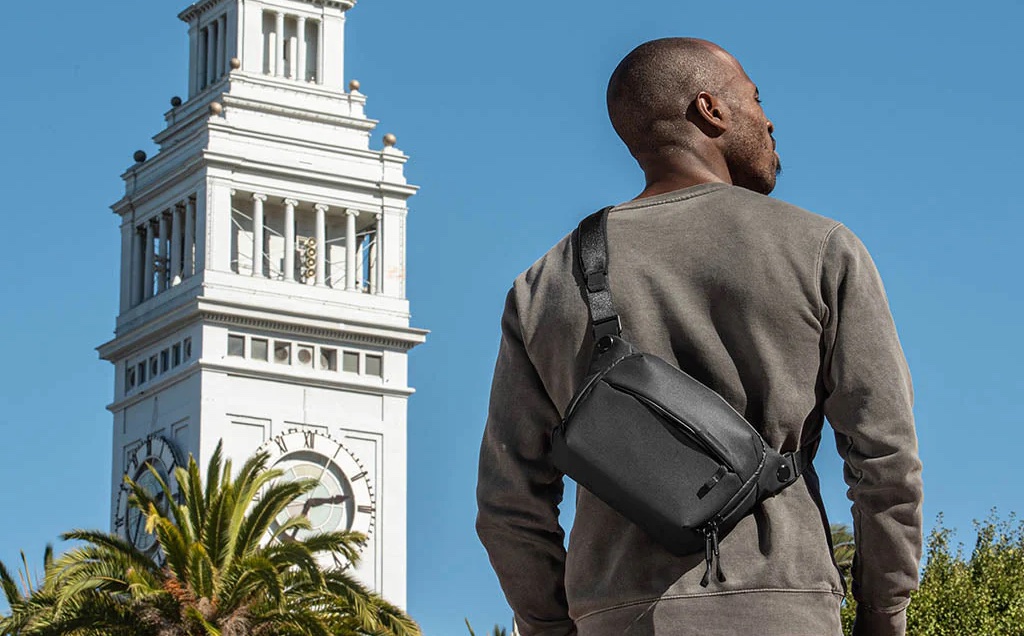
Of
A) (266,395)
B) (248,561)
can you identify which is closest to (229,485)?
(248,561)

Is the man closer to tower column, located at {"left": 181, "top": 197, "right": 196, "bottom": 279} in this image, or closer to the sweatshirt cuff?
the sweatshirt cuff

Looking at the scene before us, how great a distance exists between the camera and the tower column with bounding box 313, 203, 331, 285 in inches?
3255

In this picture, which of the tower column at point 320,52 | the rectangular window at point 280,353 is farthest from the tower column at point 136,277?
the tower column at point 320,52

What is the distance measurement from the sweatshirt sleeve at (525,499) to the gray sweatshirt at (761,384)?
3.9 inches

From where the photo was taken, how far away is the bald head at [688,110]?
6.01 meters

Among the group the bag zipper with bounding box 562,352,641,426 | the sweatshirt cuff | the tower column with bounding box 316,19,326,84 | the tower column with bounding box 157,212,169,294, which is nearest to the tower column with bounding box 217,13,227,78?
the tower column with bounding box 316,19,326,84

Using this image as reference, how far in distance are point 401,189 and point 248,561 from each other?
43.2 meters

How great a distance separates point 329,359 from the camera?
82312 mm

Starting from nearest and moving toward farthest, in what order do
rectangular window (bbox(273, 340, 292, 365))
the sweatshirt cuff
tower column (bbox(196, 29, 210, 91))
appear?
the sweatshirt cuff
rectangular window (bbox(273, 340, 292, 365))
tower column (bbox(196, 29, 210, 91))

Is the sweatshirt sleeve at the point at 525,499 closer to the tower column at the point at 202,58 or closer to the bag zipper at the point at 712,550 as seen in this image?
the bag zipper at the point at 712,550

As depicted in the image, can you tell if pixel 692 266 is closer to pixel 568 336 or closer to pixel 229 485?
pixel 568 336

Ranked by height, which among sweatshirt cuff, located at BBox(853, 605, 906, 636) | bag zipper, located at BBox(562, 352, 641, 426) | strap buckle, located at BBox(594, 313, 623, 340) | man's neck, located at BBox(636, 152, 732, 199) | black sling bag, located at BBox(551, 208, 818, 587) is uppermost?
man's neck, located at BBox(636, 152, 732, 199)

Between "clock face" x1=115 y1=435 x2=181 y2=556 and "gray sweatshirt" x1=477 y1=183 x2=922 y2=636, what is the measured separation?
243ft

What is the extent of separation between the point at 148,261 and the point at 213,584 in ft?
148
